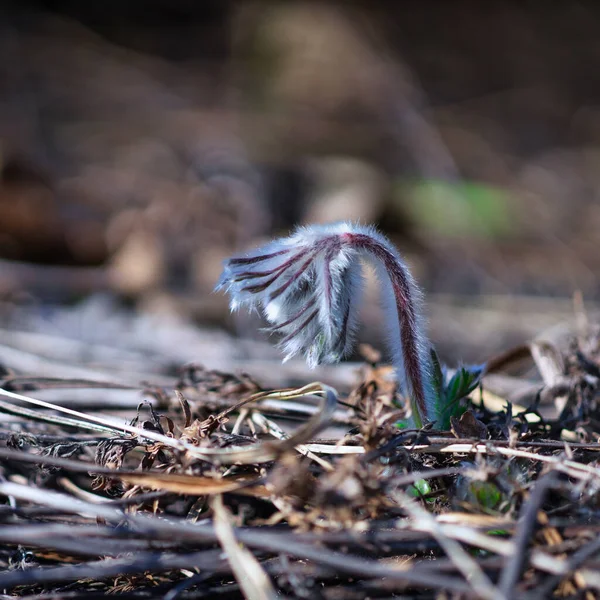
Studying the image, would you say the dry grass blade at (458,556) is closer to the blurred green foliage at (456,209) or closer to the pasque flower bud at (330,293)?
the pasque flower bud at (330,293)

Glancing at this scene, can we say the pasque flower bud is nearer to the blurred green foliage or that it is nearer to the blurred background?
the blurred background

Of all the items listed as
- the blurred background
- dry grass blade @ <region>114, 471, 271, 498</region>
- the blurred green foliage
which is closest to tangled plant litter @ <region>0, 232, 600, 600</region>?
dry grass blade @ <region>114, 471, 271, 498</region>

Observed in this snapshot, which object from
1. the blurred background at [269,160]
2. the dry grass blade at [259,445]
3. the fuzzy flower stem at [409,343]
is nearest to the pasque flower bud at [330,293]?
the fuzzy flower stem at [409,343]

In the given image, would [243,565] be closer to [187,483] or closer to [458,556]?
[187,483]

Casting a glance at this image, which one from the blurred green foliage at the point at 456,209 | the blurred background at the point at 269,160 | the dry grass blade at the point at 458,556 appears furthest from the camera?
the blurred green foliage at the point at 456,209

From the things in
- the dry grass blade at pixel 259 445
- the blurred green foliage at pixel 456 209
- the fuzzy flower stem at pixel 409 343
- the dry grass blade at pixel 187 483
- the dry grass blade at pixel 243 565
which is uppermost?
the blurred green foliage at pixel 456 209

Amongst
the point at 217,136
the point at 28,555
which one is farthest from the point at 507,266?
the point at 28,555
